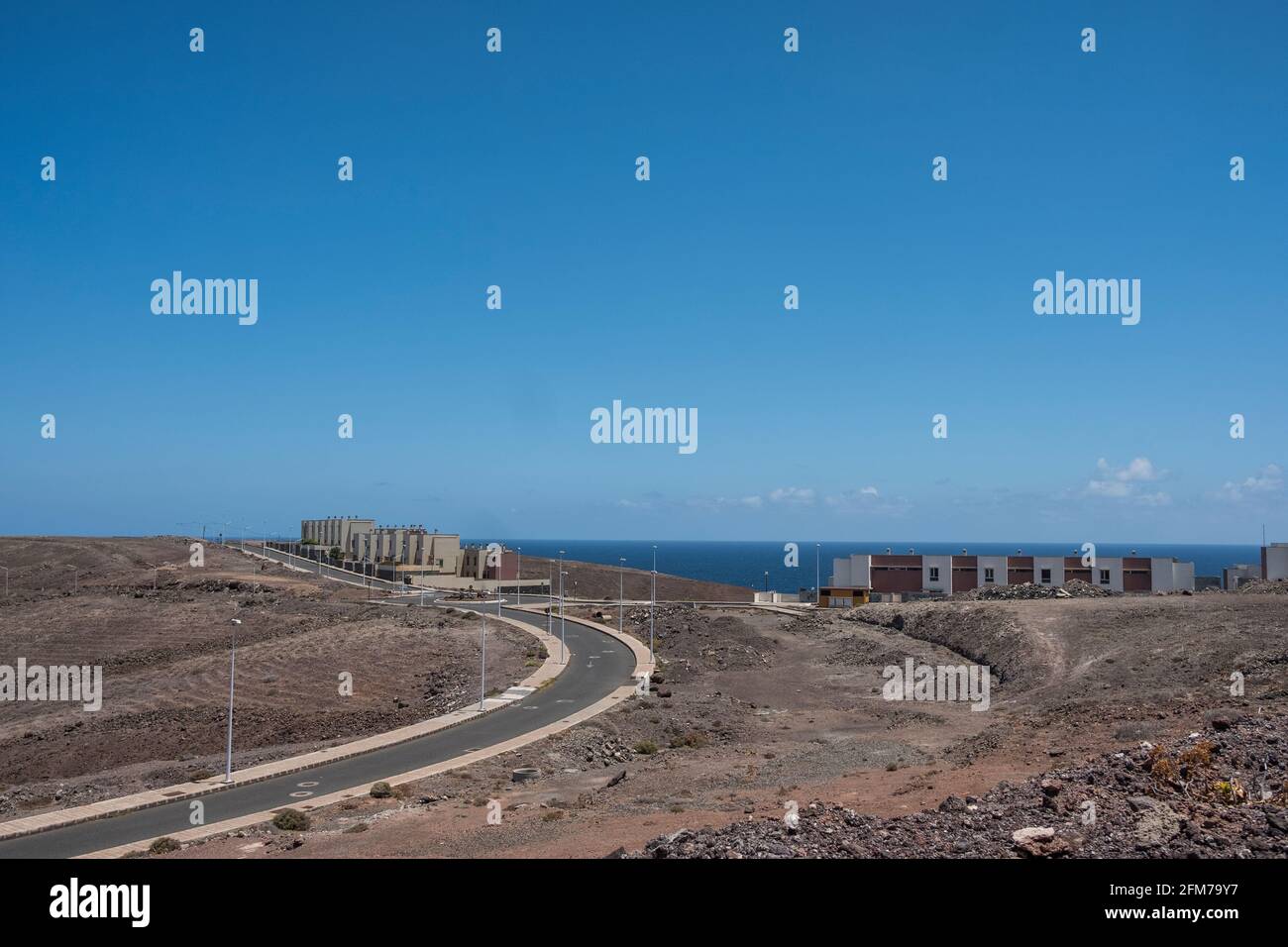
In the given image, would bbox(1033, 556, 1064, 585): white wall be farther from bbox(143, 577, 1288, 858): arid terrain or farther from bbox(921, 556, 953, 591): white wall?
bbox(143, 577, 1288, 858): arid terrain

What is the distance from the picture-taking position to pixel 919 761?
35344mm

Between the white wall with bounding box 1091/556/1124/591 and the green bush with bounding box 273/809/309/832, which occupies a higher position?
the white wall with bounding box 1091/556/1124/591

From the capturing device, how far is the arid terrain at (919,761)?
1906cm

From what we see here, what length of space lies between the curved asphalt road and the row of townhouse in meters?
49.5

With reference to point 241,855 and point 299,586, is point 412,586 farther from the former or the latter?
point 241,855

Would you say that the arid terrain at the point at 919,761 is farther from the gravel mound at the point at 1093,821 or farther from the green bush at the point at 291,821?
the green bush at the point at 291,821

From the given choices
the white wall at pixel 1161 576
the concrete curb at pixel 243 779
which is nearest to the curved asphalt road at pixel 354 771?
the concrete curb at pixel 243 779

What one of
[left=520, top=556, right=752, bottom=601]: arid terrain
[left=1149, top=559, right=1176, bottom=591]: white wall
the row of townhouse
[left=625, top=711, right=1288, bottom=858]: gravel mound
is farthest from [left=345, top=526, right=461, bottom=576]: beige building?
[left=625, top=711, right=1288, bottom=858]: gravel mound

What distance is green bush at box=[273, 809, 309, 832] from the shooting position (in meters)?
27.3

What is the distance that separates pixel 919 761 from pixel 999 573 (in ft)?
234
